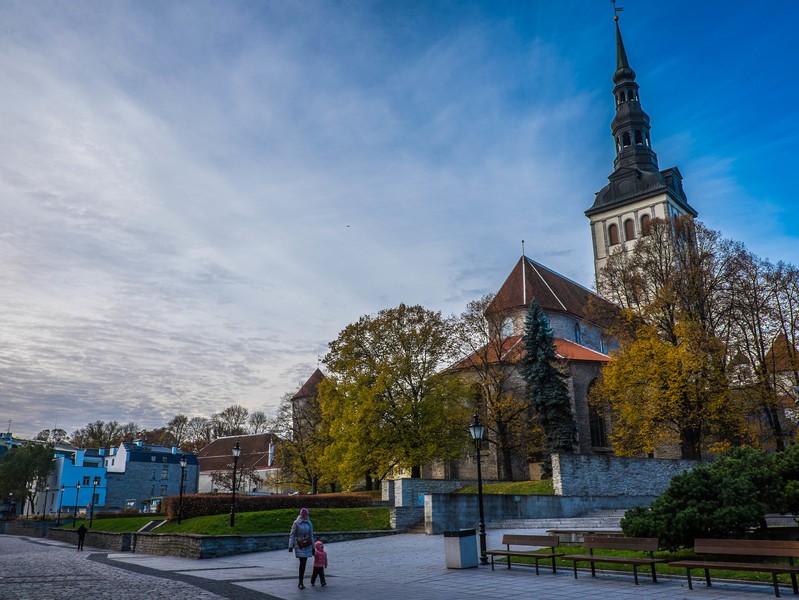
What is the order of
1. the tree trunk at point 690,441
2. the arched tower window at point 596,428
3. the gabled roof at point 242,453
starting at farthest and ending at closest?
the gabled roof at point 242,453, the arched tower window at point 596,428, the tree trunk at point 690,441

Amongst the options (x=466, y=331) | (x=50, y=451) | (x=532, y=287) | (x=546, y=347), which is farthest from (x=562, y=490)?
(x=50, y=451)

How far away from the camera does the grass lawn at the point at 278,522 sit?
2105 cm

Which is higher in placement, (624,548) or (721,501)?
(721,501)

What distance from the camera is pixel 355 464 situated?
107 feet

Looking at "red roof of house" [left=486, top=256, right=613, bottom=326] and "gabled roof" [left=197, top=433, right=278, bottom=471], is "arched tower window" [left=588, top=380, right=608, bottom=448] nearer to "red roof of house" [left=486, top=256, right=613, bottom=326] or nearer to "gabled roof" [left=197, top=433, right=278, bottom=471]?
"red roof of house" [left=486, top=256, right=613, bottom=326]

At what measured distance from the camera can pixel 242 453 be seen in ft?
239

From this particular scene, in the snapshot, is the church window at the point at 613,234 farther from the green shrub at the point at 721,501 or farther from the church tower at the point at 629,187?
the green shrub at the point at 721,501

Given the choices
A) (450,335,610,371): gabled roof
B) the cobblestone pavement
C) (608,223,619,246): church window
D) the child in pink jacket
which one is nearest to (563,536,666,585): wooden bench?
the cobblestone pavement

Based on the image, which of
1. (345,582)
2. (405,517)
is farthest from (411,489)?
(345,582)

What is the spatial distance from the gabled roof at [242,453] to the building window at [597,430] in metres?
40.7

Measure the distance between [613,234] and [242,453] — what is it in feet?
159

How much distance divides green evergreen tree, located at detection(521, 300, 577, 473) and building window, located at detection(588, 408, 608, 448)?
5230 millimetres

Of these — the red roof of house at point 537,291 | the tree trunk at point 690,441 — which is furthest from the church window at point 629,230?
the tree trunk at point 690,441

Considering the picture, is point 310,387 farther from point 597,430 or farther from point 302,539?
point 302,539
